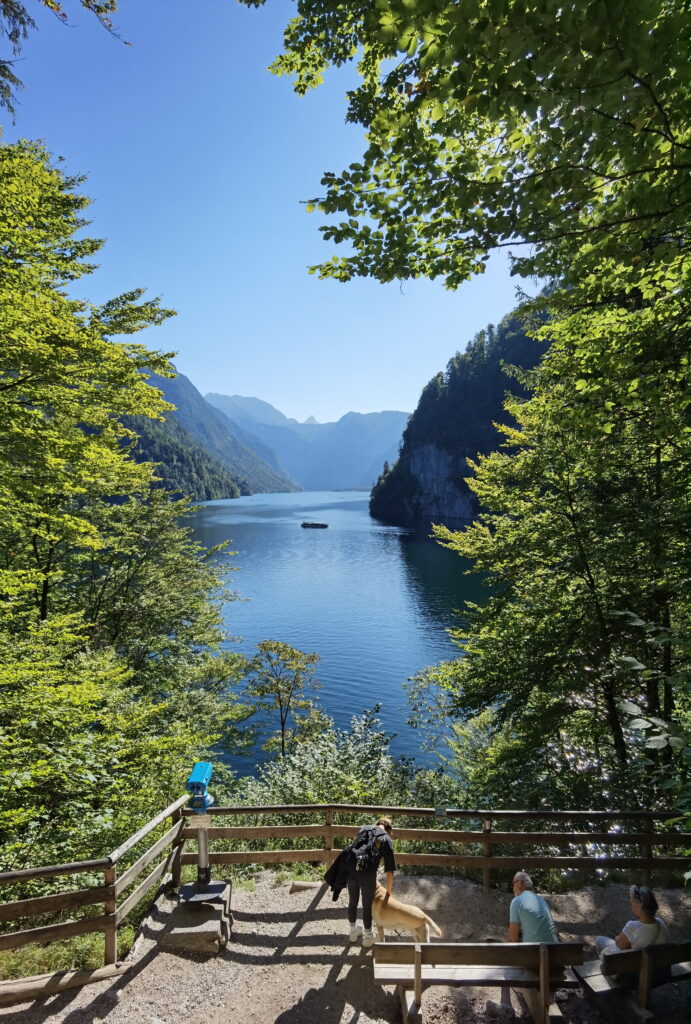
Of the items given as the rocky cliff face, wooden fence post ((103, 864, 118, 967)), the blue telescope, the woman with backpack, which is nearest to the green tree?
the blue telescope

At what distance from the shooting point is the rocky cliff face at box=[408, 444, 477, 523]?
5310 inches

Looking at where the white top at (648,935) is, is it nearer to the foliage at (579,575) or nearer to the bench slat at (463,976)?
the bench slat at (463,976)

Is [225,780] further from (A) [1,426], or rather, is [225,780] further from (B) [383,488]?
(B) [383,488]

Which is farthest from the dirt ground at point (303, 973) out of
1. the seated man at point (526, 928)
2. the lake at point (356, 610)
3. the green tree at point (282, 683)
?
the green tree at point (282, 683)

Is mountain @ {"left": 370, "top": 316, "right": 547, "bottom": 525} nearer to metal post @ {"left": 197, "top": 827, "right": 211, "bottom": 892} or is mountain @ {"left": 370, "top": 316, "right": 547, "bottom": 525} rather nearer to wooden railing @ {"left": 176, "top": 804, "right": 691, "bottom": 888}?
wooden railing @ {"left": 176, "top": 804, "right": 691, "bottom": 888}

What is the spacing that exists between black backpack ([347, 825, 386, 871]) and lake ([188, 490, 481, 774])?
16.7m

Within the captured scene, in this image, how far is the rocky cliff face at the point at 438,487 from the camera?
134875mm

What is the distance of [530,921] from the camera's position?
5000 mm

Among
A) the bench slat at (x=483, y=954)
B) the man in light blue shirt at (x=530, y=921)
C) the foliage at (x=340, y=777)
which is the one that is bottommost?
the foliage at (x=340, y=777)

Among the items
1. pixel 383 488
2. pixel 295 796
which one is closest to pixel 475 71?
pixel 295 796

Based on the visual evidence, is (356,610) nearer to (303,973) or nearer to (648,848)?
(648,848)

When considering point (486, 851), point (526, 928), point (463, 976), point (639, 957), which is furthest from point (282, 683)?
point (639, 957)

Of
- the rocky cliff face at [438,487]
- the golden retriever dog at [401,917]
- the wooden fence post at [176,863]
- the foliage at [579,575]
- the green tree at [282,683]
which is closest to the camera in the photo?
the golden retriever dog at [401,917]

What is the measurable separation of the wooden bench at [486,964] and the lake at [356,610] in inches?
696
